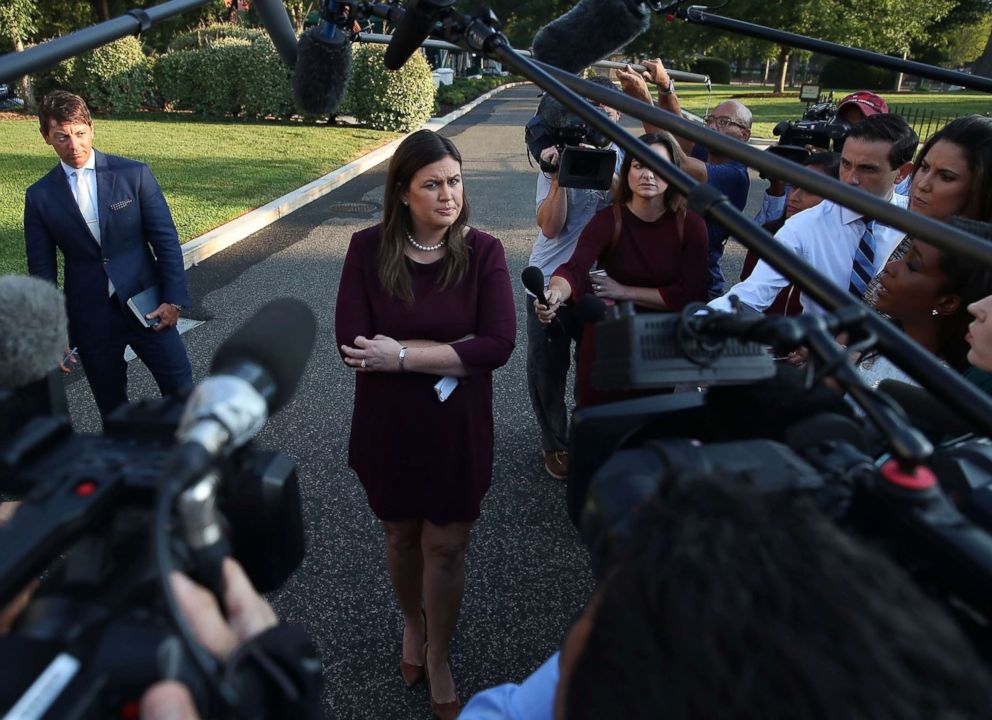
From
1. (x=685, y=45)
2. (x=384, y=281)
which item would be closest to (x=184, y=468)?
(x=384, y=281)

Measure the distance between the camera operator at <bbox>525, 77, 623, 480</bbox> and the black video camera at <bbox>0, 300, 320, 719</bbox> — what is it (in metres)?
2.68

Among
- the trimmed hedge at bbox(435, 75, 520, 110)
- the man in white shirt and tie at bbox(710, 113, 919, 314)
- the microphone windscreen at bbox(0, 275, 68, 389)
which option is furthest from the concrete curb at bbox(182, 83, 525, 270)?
the trimmed hedge at bbox(435, 75, 520, 110)

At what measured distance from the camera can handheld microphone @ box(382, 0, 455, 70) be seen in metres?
1.27

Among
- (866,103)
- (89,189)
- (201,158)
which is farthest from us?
(201,158)

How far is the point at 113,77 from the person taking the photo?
20.0 meters

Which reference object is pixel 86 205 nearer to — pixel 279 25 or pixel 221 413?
pixel 279 25

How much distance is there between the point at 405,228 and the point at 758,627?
2104 millimetres

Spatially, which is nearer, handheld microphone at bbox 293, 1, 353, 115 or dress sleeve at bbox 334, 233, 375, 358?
handheld microphone at bbox 293, 1, 353, 115

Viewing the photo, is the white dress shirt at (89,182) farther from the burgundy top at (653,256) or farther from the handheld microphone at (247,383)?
the handheld microphone at (247,383)

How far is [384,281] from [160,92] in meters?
21.8

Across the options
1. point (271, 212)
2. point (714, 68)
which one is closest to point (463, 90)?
point (271, 212)

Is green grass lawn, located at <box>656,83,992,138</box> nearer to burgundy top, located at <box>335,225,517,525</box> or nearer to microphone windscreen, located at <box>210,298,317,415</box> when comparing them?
burgundy top, located at <box>335,225,517,525</box>

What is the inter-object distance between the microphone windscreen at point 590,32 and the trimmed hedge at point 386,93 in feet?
52.4

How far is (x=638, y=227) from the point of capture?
10.7 ft
